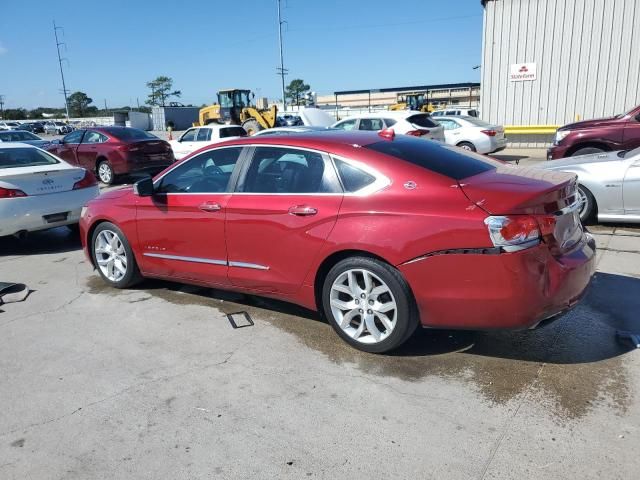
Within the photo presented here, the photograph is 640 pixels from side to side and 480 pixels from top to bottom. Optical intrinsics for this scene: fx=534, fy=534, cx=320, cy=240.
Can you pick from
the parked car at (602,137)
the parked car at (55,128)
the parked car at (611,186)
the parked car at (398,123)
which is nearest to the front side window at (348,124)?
the parked car at (398,123)

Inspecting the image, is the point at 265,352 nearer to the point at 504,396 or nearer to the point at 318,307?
the point at 318,307

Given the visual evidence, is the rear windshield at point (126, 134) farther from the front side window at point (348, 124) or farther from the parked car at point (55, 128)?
the parked car at point (55, 128)

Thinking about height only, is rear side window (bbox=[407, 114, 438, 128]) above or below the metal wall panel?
below

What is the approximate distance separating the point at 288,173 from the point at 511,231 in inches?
68.2

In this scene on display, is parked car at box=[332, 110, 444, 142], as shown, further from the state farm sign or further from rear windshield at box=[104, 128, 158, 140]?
the state farm sign

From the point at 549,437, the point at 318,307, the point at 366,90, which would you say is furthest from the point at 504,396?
the point at 366,90

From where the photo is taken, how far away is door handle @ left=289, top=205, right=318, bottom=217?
3.81 metres

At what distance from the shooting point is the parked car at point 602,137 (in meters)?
10.3

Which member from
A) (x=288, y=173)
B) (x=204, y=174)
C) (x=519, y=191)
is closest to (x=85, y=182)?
(x=204, y=174)

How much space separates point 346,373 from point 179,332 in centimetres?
151

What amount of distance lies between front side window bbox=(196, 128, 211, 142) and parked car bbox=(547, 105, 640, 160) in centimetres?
938

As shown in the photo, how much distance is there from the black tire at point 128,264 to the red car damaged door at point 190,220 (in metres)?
0.18

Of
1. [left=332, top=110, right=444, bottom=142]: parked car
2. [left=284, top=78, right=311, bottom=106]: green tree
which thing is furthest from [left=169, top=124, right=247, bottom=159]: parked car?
[left=284, top=78, right=311, bottom=106]: green tree

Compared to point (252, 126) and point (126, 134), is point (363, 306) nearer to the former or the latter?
point (126, 134)
